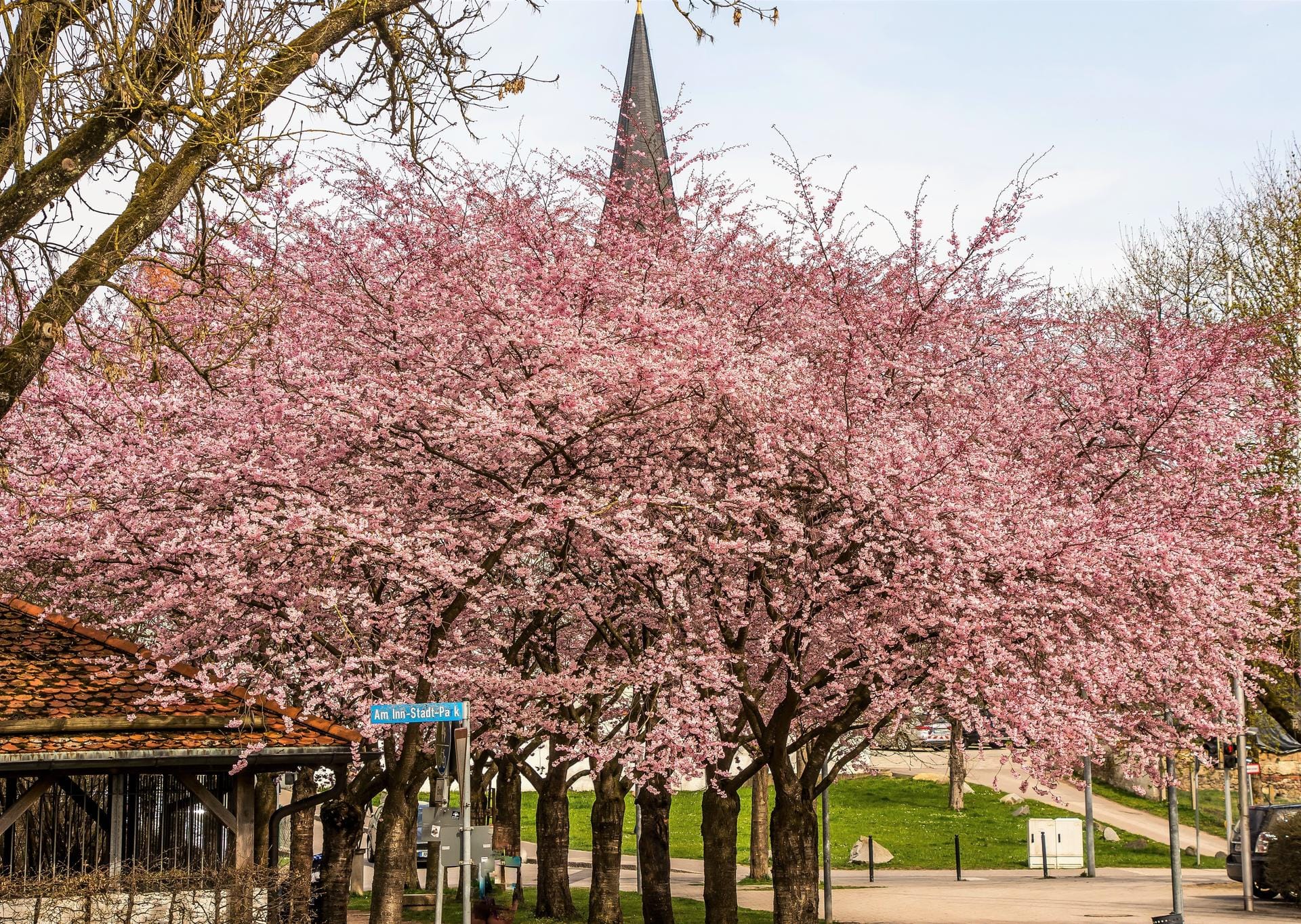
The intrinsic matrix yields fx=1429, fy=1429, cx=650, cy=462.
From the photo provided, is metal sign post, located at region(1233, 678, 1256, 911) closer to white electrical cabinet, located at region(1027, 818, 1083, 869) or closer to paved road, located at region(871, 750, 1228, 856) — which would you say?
paved road, located at region(871, 750, 1228, 856)

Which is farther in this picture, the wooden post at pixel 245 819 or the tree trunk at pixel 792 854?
the tree trunk at pixel 792 854

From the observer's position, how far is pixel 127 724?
45.9 feet

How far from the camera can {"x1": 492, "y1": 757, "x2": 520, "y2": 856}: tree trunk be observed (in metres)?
31.2

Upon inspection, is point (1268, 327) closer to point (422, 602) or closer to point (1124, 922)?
point (1124, 922)

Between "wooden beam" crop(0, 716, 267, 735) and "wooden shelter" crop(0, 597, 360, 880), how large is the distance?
13mm

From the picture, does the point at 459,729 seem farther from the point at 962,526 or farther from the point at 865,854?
the point at 865,854

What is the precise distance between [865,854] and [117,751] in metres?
28.0

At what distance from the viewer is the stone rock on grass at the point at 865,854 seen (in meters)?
38.1

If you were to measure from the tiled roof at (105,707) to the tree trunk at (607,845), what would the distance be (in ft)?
25.3

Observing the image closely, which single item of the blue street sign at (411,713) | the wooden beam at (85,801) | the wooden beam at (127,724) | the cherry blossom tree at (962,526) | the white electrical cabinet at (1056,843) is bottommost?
the white electrical cabinet at (1056,843)

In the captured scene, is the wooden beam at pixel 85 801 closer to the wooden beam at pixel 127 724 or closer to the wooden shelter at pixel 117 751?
the wooden shelter at pixel 117 751

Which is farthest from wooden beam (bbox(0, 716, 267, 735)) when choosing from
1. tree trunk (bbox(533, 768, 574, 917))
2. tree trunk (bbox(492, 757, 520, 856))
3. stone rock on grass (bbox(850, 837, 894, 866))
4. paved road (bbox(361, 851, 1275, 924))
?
stone rock on grass (bbox(850, 837, 894, 866))

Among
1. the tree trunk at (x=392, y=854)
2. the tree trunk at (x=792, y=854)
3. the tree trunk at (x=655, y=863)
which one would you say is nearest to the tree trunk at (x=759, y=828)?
the tree trunk at (x=655, y=863)

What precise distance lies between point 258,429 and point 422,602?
2822 millimetres
